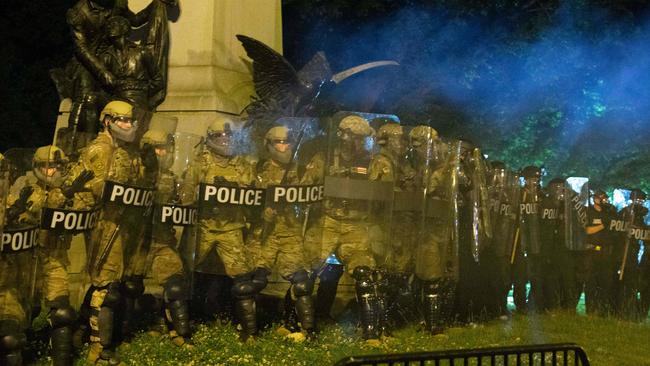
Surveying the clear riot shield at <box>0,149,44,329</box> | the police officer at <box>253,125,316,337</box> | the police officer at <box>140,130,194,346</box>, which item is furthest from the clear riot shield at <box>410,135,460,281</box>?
the clear riot shield at <box>0,149,44,329</box>

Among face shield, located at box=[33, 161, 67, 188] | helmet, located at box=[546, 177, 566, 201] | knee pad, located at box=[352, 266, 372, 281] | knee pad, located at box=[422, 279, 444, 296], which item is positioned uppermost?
helmet, located at box=[546, 177, 566, 201]

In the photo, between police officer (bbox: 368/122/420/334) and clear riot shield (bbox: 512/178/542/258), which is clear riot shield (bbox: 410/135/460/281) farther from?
clear riot shield (bbox: 512/178/542/258)

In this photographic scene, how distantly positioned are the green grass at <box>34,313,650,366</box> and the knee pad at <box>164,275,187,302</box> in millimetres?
427

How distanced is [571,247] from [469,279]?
2.18 metres

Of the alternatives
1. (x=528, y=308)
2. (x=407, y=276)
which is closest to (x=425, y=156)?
(x=407, y=276)

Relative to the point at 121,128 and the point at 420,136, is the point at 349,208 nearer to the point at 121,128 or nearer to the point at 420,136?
the point at 420,136

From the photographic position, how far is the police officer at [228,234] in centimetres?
895

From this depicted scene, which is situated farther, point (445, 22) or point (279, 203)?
point (445, 22)

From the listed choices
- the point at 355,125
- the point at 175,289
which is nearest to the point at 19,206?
the point at 175,289

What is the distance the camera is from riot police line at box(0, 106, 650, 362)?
7992 mm

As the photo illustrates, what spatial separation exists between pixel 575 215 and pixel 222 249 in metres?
5.81

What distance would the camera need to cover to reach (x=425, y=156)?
1011cm

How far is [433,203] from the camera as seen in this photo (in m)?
10.1

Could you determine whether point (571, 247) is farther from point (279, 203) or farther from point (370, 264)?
point (279, 203)
